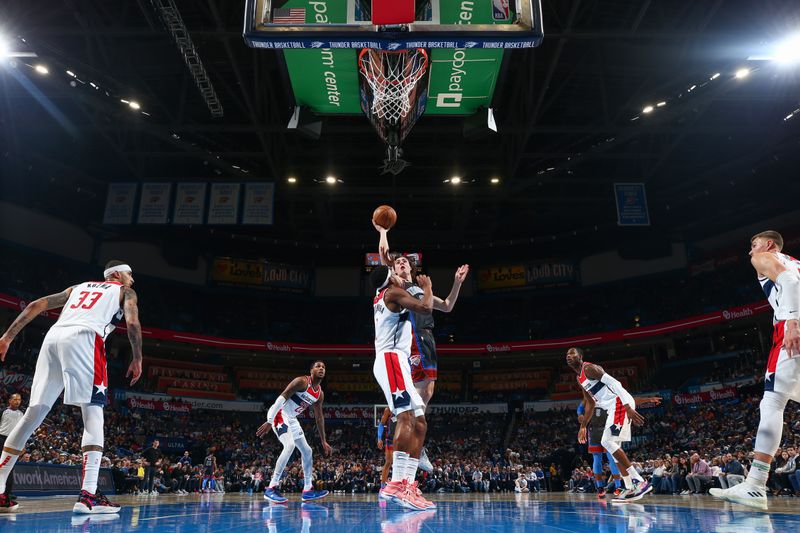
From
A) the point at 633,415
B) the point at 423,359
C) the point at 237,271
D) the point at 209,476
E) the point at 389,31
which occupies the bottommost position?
the point at 209,476

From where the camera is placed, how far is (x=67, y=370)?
4797 mm

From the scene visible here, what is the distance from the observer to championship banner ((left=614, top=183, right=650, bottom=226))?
19.4m

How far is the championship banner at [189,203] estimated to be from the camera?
18.5 metres

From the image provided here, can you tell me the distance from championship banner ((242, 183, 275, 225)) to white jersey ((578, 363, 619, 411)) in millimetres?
13027

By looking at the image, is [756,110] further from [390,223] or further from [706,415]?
[390,223]

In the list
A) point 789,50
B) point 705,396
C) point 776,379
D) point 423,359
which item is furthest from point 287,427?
point 705,396

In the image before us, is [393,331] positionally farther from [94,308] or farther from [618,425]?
[618,425]

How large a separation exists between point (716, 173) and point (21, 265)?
107ft

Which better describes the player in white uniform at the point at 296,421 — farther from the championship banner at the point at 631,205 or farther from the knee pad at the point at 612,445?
the championship banner at the point at 631,205

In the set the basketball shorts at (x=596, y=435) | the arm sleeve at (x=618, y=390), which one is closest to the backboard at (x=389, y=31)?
the arm sleeve at (x=618, y=390)

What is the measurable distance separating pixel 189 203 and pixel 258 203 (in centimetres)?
231

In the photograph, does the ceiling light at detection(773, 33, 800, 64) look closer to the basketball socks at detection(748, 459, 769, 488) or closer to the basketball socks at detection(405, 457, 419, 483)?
the basketball socks at detection(748, 459, 769, 488)

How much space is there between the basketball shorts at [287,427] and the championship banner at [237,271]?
26.3 m

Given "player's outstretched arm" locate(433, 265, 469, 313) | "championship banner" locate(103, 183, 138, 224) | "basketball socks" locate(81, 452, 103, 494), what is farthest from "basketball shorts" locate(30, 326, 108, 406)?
"championship banner" locate(103, 183, 138, 224)
